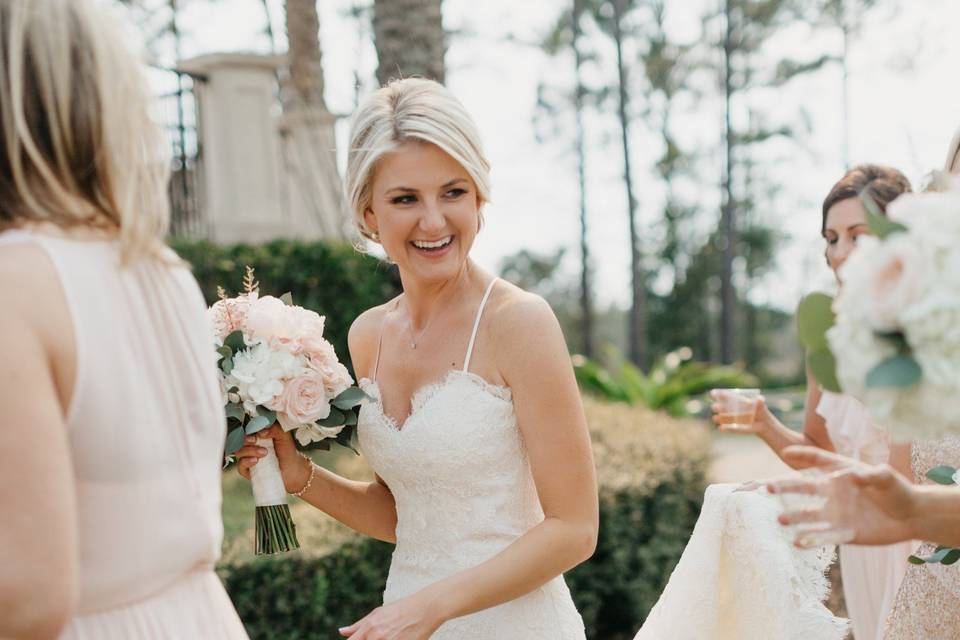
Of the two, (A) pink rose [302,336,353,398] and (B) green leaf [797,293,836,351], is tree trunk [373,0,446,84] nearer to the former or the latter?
(A) pink rose [302,336,353,398]

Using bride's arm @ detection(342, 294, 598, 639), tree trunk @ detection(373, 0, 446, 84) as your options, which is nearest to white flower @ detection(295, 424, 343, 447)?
bride's arm @ detection(342, 294, 598, 639)

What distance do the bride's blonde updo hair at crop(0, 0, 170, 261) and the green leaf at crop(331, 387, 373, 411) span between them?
1.20 metres

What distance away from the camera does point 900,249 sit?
1335 millimetres

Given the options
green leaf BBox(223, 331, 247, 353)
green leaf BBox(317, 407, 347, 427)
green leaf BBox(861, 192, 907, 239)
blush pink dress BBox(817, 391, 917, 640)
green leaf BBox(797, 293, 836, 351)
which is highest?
green leaf BBox(861, 192, 907, 239)

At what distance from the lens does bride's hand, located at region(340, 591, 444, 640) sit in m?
2.09

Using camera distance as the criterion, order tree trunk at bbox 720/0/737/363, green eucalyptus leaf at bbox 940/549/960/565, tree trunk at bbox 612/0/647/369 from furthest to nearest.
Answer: tree trunk at bbox 612/0/647/369 < tree trunk at bbox 720/0/737/363 < green eucalyptus leaf at bbox 940/549/960/565

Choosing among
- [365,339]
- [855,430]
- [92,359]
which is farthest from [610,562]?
[92,359]

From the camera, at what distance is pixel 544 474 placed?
2.31 metres

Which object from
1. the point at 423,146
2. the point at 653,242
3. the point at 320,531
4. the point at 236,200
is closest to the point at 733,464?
the point at 236,200

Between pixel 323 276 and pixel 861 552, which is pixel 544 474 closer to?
pixel 861 552

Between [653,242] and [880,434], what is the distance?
33110 mm

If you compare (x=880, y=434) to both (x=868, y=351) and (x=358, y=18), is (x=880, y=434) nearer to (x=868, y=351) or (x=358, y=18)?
(x=868, y=351)

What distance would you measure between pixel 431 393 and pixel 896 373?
1419 millimetres

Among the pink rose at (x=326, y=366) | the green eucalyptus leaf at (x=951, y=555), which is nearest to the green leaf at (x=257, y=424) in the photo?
the pink rose at (x=326, y=366)
